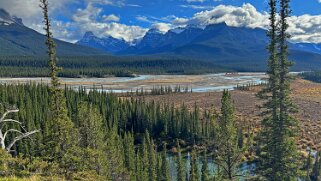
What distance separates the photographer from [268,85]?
33969mm

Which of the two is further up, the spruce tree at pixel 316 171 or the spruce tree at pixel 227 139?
the spruce tree at pixel 227 139

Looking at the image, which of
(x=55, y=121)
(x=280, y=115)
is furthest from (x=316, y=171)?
(x=55, y=121)

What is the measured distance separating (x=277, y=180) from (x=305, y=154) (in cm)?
6033

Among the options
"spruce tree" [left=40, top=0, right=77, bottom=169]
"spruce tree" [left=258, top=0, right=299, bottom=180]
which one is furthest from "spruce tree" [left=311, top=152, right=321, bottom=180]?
"spruce tree" [left=40, top=0, right=77, bottom=169]

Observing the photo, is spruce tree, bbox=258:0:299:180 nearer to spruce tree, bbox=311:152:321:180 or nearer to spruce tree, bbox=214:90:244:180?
spruce tree, bbox=214:90:244:180

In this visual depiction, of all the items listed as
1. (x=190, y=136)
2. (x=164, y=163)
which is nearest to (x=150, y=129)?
(x=190, y=136)

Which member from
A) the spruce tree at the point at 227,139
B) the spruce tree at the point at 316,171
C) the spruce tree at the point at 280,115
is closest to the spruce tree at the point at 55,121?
the spruce tree at the point at 227,139

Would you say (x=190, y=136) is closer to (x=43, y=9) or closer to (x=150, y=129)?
(x=150, y=129)

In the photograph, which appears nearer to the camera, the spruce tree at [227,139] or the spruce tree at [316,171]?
the spruce tree at [227,139]

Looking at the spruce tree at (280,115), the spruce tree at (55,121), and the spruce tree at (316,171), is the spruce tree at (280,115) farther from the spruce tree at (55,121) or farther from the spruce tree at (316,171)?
the spruce tree at (316,171)

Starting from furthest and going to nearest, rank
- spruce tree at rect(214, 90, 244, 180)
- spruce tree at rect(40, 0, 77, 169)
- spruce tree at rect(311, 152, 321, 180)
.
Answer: spruce tree at rect(311, 152, 321, 180), spruce tree at rect(214, 90, 244, 180), spruce tree at rect(40, 0, 77, 169)

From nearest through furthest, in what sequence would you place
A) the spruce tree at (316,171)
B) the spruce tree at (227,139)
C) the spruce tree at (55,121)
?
the spruce tree at (55,121) → the spruce tree at (227,139) → the spruce tree at (316,171)

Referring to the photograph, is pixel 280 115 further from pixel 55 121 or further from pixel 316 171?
pixel 316 171

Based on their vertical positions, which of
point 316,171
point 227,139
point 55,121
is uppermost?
point 55,121
